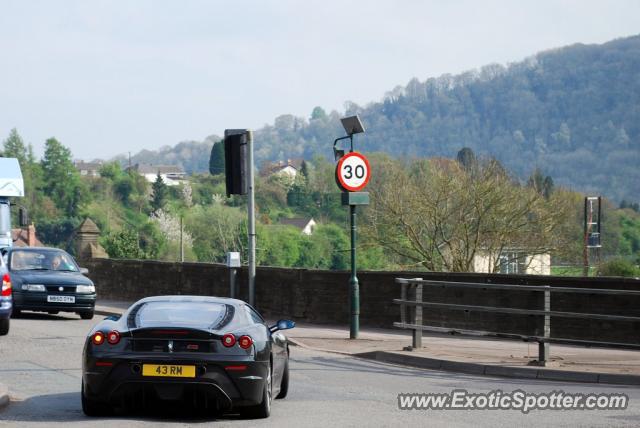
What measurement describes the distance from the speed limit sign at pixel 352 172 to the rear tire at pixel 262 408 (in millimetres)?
9967

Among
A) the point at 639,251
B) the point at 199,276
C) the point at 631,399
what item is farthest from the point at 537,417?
the point at 639,251

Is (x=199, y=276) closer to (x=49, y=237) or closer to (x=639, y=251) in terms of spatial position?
(x=639, y=251)

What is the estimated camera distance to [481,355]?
1672 centimetres

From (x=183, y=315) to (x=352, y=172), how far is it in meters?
10.3

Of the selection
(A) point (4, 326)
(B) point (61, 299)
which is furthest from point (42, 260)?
(A) point (4, 326)

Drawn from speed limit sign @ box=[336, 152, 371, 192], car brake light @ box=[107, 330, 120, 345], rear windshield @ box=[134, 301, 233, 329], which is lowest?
car brake light @ box=[107, 330, 120, 345]

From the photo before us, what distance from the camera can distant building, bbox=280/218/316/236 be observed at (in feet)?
501

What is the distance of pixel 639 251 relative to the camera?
13400 centimetres

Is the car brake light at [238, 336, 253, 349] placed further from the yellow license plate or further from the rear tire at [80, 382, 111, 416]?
the rear tire at [80, 382, 111, 416]

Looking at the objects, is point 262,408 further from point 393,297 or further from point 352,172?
point 393,297

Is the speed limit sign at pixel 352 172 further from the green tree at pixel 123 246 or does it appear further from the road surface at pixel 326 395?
the green tree at pixel 123 246

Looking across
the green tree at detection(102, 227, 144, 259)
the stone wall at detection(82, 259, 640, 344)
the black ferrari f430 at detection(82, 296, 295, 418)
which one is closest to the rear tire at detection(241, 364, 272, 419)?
the black ferrari f430 at detection(82, 296, 295, 418)

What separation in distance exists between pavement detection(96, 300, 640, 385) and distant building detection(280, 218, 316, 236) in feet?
420

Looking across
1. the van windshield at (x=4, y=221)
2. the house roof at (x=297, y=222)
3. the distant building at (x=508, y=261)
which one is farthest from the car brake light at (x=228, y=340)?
the house roof at (x=297, y=222)
